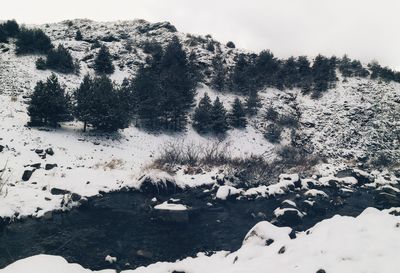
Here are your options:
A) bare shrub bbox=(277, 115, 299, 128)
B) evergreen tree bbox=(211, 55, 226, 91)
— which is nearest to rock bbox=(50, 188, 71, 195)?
bare shrub bbox=(277, 115, 299, 128)

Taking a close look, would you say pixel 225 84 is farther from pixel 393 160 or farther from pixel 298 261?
pixel 298 261

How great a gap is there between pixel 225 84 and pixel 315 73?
15830mm

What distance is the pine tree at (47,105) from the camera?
28.8 metres

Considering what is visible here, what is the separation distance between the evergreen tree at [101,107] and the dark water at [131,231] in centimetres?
1124

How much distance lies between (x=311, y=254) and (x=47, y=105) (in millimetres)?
→ 25740

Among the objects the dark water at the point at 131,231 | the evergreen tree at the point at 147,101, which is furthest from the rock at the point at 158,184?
the evergreen tree at the point at 147,101

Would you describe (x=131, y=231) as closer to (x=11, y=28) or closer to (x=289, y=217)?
(x=289, y=217)

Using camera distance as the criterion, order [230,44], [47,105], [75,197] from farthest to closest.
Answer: [230,44]
[47,105]
[75,197]

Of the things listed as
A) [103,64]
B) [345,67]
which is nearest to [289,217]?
[103,64]

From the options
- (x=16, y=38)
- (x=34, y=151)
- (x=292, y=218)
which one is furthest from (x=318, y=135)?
(x=16, y=38)

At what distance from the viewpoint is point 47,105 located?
2895 cm

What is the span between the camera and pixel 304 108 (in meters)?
46.8

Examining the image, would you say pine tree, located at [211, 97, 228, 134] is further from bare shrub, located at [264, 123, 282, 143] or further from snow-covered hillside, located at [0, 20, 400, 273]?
bare shrub, located at [264, 123, 282, 143]

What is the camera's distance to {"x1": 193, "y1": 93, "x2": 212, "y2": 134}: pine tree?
3762cm
